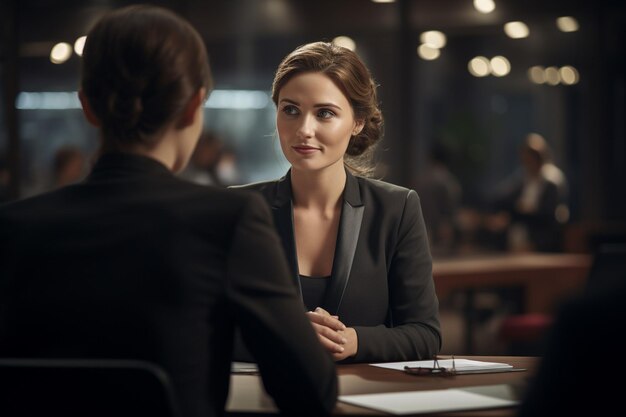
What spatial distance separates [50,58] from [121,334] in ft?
25.4

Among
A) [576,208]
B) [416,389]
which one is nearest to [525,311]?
[576,208]

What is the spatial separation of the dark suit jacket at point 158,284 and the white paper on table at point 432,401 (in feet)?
0.60

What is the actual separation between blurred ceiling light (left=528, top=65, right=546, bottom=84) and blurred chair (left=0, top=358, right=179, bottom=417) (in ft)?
31.4

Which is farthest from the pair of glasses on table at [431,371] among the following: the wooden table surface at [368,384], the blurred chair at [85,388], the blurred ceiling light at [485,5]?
the blurred ceiling light at [485,5]

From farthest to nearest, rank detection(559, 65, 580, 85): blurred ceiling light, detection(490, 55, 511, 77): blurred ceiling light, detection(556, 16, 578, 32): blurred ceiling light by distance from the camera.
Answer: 1. detection(490, 55, 511, 77): blurred ceiling light
2. detection(559, 65, 580, 85): blurred ceiling light
3. detection(556, 16, 578, 32): blurred ceiling light

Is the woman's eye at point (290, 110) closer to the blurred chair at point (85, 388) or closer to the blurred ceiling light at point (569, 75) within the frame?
the blurred chair at point (85, 388)

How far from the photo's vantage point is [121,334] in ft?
4.97

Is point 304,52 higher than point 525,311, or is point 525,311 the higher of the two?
point 304,52

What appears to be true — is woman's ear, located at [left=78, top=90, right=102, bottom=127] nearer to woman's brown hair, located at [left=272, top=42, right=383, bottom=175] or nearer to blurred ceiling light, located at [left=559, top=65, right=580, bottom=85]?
woman's brown hair, located at [left=272, top=42, right=383, bottom=175]

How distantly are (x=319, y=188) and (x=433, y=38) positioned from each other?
26.0ft

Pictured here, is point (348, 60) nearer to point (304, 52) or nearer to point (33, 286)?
point (304, 52)

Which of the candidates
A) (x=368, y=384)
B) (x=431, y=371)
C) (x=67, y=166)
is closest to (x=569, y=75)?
(x=67, y=166)

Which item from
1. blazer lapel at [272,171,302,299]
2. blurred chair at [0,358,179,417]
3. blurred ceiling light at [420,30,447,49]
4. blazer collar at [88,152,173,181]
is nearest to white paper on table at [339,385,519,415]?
blurred chair at [0,358,179,417]

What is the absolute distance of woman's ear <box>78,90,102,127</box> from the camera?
164 cm
